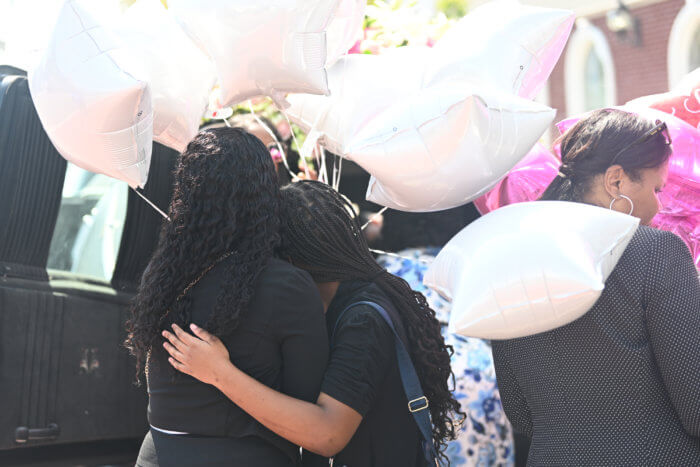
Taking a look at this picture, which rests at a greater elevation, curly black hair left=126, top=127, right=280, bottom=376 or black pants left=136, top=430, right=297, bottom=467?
curly black hair left=126, top=127, right=280, bottom=376

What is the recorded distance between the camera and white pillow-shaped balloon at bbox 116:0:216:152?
198 cm

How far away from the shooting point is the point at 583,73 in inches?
446

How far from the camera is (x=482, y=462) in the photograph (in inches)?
117

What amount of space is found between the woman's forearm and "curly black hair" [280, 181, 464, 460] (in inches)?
12.9

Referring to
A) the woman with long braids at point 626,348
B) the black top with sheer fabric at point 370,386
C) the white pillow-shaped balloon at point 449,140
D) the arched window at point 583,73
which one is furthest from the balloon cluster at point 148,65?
the arched window at point 583,73

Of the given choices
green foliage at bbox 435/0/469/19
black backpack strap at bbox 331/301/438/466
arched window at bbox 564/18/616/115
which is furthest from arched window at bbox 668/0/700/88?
black backpack strap at bbox 331/301/438/466

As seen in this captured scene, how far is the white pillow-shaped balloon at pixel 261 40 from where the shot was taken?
1.76 meters

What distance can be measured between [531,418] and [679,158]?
809mm

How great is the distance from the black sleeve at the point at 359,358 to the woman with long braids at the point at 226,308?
0.14ft

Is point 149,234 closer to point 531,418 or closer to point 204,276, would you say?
point 204,276

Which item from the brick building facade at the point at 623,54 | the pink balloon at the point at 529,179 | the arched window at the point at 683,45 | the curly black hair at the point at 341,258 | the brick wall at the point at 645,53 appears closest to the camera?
the curly black hair at the point at 341,258

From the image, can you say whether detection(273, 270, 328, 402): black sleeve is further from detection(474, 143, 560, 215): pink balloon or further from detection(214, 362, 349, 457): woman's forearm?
detection(474, 143, 560, 215): pink balloon

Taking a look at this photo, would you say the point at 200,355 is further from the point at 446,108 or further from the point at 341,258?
the point at 446,108

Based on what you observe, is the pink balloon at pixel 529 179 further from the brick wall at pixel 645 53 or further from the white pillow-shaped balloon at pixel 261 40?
the brick wall at pixel 645 53
